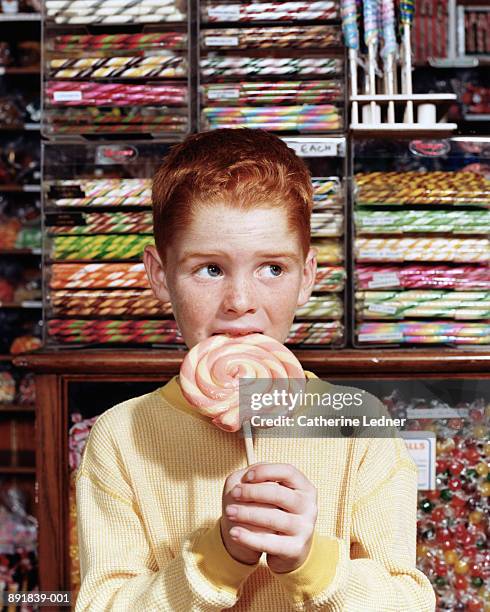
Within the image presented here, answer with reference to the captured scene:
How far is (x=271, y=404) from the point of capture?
94cm

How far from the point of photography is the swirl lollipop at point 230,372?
3.07ft

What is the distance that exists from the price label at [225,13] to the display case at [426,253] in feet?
2.09

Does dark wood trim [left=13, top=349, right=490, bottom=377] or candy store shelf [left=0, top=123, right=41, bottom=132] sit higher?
candy store shelf [left=0, top=123, right=41, bottom=132]

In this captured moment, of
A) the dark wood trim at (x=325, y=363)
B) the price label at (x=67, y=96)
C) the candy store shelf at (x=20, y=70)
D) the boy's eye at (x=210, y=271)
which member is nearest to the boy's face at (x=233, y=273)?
the boy's eye at (x=210, y=271)

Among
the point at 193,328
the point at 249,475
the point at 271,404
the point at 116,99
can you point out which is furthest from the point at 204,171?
the point at 116,99

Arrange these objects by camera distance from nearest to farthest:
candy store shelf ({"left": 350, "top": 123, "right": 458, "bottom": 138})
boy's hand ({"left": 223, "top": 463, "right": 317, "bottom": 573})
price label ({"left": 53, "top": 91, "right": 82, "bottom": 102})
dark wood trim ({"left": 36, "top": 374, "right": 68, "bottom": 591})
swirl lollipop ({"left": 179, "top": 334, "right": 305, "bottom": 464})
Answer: boy's hand ({"left": 223, "top": 463, "right": 317, "bottom": 573}), swirl lollipop ({"left": 179, "top": 334, "right": 305, "bottom": 464}), dark wood trim ({"left": 36, "top": 374, "right": 68, "bottom": 591}), candy store shelf ({"left": 350, "top": 123, "right": 458, "bottom": 138}), price label ({"left": 53, "top": 91, "right": 82, "bottom": 102})

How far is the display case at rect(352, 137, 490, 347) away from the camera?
203 centimetres

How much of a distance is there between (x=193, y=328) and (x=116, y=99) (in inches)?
53.6

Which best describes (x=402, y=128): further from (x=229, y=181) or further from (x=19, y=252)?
(x=19, y=252)

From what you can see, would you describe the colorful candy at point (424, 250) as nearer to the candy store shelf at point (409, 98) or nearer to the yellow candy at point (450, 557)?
the candy store shelf at point (409, 98)

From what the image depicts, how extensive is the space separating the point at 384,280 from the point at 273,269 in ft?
3.55

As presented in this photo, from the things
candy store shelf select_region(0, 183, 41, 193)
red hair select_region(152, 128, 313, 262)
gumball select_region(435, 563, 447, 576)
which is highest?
candy store shelf select_region(0, 183, 41, 193)

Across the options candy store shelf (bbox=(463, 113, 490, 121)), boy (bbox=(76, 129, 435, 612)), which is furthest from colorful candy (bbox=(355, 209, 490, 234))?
candy store shelf (bbox=(463, 113, 490, 121))

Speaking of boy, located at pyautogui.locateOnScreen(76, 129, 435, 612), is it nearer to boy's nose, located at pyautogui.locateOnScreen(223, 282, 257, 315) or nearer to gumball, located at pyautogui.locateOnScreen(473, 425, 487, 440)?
boy's nose, located at pyautogui.locateOnScreen(223, 282, 257, 315)
